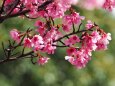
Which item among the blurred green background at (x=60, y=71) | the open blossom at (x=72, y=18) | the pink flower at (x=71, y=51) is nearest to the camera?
the open blossom at (x=72, y=18)

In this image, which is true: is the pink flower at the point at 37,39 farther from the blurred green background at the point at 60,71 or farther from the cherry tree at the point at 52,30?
the blurred green background at the point at 60,71

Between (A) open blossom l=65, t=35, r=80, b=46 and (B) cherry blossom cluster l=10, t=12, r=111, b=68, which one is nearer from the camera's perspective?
(B) cherry blossom cluster l=10, t=12, r=111, b=68

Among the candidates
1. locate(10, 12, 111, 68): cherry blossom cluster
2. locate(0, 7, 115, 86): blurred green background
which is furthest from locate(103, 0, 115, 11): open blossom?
locate(0, 7, 115, 86): blurred green background

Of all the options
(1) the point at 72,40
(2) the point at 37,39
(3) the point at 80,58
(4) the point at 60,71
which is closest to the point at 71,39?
(1) the point at 72,40

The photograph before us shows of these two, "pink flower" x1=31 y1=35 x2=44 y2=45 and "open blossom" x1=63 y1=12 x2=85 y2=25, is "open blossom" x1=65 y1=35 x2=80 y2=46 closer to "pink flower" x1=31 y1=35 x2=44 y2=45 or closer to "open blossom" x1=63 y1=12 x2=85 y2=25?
"open blossom" x1=63 y1=12 x2=85 y2=25

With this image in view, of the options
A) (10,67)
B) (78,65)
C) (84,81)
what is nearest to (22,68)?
(10,67)

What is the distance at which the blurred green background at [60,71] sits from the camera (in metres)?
9.81

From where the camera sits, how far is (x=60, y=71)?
415 inches

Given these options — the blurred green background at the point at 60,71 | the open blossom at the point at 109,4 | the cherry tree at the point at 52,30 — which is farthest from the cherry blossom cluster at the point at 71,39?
the blurred green background at the point at 60,71

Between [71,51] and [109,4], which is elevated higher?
[109,4]

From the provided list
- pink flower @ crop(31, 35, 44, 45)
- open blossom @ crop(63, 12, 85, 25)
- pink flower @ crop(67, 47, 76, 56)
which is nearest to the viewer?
pink flower @ crop(31, 35, 44, 45)

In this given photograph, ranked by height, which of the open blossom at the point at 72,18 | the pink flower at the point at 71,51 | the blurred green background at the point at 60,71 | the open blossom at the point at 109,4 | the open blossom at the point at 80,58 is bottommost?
the blurred green background at the point at 60,71

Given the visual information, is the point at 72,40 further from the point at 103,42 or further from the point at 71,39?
the point at 103,42

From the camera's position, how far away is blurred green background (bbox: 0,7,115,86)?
981 cm
